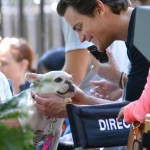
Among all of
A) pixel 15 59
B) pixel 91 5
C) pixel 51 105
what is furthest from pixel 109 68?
pixel 15 59

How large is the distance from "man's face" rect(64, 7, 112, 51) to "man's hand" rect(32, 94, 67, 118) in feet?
1.22

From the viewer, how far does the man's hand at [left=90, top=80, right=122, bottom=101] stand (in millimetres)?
3521

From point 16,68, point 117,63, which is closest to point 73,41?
point 117,63

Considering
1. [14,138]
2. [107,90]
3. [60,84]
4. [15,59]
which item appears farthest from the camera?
[15,59]

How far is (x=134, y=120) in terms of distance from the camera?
2359mm

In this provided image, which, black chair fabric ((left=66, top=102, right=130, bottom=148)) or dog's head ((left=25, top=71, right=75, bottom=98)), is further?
dog's head ((left=25, top=71, right=75, bottom=98))

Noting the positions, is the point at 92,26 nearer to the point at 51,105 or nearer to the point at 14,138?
the point at 51,105

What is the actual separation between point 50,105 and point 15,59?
11.7 feet

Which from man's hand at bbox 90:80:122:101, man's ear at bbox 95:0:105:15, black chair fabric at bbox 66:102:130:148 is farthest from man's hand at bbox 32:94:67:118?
man's ear at bbox 95:0:105:15

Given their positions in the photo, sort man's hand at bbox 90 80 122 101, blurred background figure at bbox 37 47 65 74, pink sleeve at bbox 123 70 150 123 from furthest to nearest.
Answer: blurred background figure at bbox 37 47 65 74, man's hand at bbox 90 80 122 101, pink sleeve at bbox 123 70 150 123

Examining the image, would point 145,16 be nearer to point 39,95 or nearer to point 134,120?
point 134,120

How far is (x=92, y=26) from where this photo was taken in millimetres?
2910

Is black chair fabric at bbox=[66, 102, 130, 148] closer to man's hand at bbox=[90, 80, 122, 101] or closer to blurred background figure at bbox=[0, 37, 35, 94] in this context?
man's hand at bbox=[90, 80, 122, 101]

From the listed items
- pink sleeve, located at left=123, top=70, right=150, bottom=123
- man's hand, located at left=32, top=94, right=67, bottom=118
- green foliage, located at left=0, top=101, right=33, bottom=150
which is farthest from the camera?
man's hand, located at left=32, top=94, right=67, bottom=118
